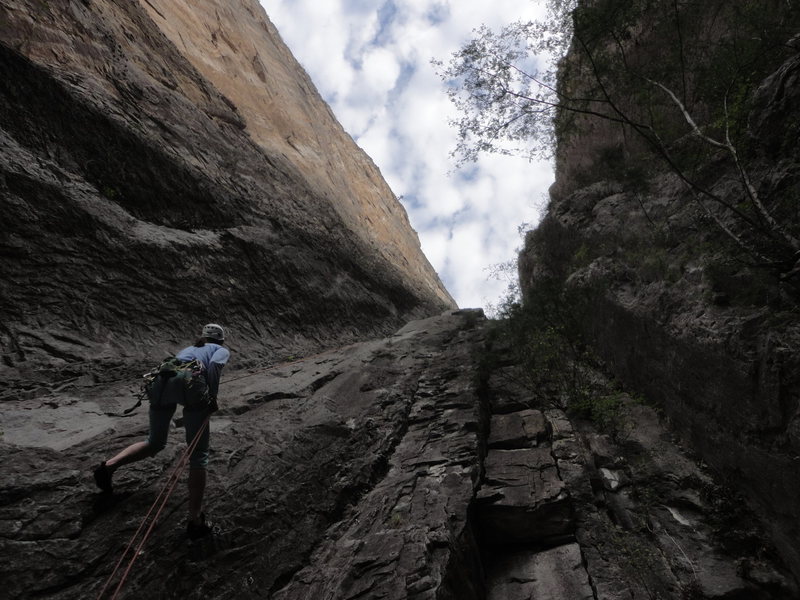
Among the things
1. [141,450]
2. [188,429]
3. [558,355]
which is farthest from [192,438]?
[558,355]

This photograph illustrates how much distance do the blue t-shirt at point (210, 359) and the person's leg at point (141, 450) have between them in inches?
17.5

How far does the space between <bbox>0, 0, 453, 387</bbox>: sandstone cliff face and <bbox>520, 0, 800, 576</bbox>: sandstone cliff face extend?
7.37 m

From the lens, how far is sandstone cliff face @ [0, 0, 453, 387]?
26.4 feet

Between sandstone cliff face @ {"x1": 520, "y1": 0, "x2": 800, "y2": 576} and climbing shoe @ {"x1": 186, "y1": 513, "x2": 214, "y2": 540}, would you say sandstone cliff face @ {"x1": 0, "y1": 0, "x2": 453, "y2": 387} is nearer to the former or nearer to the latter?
climbing shoe @ {"x1": 186, "y1": 513, "x2": 214, "y2": 540}

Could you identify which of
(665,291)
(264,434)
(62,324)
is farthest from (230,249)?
(665,291)

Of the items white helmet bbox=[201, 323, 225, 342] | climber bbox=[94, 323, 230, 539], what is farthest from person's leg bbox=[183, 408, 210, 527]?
white helmet bbox=[201, 323, 225, 342]

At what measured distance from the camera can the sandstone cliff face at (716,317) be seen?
589 cm

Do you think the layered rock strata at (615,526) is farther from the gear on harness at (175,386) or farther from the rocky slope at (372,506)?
the gear on harness at (175,386)

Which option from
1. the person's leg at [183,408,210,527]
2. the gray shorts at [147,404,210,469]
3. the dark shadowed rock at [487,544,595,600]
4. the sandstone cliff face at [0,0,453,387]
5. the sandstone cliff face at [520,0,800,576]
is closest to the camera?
the person's leg at [183,408,210,527]

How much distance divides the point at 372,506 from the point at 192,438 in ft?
8.37

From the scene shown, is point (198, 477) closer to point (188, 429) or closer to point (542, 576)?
point (188, 429)

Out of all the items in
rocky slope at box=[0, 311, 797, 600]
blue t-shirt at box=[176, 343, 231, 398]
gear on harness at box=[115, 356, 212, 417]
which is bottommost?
rocky slope at box=[0, 311, 797, 600]

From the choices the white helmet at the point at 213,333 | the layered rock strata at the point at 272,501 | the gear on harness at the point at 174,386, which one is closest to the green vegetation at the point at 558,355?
the layered rock strata at the point at 272,501

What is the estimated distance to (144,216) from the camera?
10164 mm
